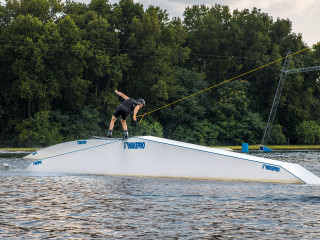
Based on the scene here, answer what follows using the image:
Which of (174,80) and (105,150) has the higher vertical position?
(174,80)

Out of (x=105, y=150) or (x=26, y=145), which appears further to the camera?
(x=26, y=145)

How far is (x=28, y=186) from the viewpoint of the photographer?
52.2ft

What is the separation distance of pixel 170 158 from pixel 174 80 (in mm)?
52063

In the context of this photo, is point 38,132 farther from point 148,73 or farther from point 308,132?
point 308,132

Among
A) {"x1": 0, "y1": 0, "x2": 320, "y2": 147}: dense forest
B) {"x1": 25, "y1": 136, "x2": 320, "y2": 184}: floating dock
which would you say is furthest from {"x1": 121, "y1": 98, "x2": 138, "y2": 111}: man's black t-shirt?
{"x1": 0, "y1": 0, "x2": 320, "y2": 147}: dense forest

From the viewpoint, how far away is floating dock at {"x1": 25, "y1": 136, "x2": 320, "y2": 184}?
17094 millimetres

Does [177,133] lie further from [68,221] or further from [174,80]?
[68,221]

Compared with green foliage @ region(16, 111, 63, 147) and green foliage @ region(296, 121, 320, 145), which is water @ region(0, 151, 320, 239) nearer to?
green foliage @ region(16, 111, 63, 147)

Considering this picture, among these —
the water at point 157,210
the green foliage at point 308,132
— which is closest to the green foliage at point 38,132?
the green foliage at point 308,132

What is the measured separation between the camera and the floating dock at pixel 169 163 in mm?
17094

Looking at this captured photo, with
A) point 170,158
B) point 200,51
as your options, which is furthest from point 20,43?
point 170,158

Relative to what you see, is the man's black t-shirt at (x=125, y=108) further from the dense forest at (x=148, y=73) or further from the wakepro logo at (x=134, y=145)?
the dense forest at (x=148, y=73)

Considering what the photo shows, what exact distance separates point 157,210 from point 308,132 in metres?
65.1

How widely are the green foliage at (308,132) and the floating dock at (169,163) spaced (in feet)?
187
